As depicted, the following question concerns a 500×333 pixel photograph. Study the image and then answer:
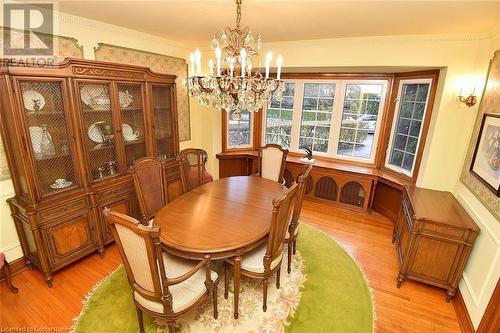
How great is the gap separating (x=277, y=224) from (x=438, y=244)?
5.08ft

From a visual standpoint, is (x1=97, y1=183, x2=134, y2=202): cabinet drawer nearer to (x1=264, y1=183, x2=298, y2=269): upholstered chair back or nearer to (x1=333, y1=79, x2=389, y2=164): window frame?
(x1=264, y1=183, x2=298, y2=269): upholstered chair back

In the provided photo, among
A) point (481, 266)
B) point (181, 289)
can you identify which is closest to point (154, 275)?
point (181, 289)

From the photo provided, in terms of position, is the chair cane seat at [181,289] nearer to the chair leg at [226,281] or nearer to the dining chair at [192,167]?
the chair leg at [226,281]

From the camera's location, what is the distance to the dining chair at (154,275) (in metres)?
1.35

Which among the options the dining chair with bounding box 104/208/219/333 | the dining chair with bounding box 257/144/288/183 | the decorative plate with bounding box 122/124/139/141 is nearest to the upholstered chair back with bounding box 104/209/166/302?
the dining chair with bounding box 104/208/219/333

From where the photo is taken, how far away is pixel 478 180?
7.42 ft

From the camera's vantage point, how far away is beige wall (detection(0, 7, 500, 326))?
218 centimetres

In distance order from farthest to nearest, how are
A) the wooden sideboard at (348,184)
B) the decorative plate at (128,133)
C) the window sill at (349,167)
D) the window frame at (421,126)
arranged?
1. the wooden sideboard at (348,184)
2. the window sill at (349,167)
3. the window frame at (421,126)
4. the decorative plate at (128,133)

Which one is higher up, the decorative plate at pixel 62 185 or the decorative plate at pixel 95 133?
the decorative plate at pixel 95 133

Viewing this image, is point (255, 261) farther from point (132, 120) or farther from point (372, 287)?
point (132, 120)

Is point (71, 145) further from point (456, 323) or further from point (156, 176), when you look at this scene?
point (456, 323)

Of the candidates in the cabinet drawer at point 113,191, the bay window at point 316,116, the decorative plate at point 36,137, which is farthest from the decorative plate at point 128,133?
the bay window at point 316,116

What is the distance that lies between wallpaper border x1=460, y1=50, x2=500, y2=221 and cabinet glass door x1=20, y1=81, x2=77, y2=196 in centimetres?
372

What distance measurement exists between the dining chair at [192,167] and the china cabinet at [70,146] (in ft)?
2.04
